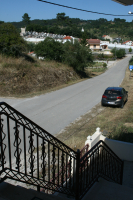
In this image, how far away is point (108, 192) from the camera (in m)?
4.45

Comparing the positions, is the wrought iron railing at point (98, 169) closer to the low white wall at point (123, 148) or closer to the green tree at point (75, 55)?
the low white wall at point (123, 148)

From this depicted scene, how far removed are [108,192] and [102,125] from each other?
6.87 metres

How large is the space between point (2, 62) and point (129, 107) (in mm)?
12264

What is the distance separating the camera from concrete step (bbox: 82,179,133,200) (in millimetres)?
4227

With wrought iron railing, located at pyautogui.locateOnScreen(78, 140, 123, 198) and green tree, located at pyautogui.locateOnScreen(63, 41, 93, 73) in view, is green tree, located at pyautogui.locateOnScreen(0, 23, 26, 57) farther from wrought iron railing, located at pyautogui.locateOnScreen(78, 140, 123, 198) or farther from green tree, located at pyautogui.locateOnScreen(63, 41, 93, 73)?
wrought iron railing, located at pyautogui.locateOnScreen(78, 140, 123, 198)

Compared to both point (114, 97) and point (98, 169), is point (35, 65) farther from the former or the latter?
point (98, 169)

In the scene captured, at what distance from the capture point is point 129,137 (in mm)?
8586

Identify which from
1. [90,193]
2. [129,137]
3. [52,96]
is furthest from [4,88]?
[90,193]

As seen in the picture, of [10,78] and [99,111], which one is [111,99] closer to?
[99,111]

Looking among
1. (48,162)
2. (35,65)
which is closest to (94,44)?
→ (35,65)

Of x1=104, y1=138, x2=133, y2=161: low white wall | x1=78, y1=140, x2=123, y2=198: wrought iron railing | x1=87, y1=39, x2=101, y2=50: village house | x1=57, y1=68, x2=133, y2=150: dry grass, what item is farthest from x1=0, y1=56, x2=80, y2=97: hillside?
x1=87, y1=39, x2=101, y2=50: village house

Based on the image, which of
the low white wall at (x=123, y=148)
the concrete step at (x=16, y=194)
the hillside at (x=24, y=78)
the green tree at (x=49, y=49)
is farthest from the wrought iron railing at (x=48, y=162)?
the green tree at (x=49, y=49)

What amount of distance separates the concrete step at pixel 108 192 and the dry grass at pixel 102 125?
11.8ft

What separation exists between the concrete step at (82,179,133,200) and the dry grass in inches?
142
